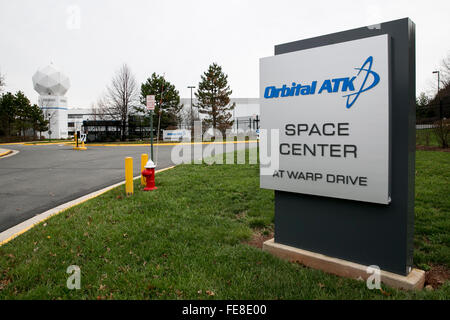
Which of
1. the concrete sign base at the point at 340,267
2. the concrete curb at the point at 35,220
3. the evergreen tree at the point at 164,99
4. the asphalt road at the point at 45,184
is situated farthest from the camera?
the evergreen tree at the point at 164,99

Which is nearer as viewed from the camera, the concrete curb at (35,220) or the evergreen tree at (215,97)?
the concrete curb at (35,220)

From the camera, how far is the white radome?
61.3 m

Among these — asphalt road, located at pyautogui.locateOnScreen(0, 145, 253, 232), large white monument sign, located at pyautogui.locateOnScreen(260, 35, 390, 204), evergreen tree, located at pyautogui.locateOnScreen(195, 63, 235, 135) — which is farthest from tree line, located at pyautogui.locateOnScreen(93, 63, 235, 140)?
large white monument sign, located at pyautogui.locateOnScreen(260, 35, 390, 204)

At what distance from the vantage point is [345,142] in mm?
3564

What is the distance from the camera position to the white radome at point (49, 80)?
6135 cm

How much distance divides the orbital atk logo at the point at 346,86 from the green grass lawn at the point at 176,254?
2019 mm

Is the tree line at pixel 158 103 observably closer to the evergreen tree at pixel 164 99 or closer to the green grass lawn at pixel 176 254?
the evergreen tree at pixel 164 99

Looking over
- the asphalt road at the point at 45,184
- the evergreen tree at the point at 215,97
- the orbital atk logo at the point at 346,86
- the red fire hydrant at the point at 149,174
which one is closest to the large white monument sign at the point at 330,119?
the orbital atk logo at the point at 346,86

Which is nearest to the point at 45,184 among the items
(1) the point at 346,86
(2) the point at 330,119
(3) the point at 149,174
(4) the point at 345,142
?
(3) the point at 149,174

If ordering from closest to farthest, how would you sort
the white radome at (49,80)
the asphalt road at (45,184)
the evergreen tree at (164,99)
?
the asphalt road at (45,184) → the evergreen tree at (164,99) → the white radome at (49,80)

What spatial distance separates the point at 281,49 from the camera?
4.14 meters

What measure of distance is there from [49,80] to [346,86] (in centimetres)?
6934

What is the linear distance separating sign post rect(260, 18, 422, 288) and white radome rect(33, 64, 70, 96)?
68.2 meters
